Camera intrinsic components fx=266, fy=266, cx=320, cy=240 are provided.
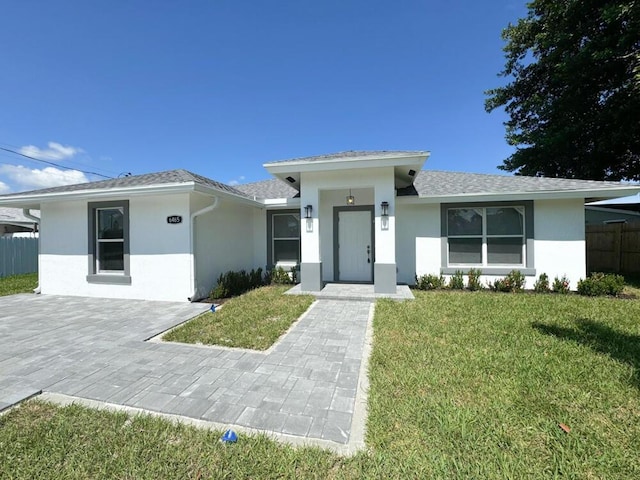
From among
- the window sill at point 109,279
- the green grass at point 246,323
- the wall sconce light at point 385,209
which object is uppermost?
the wall sconce light at point 385,209

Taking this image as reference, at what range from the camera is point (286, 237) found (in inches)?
404

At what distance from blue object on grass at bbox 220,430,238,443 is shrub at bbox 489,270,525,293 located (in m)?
8.44

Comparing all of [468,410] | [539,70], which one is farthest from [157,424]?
[539,70]

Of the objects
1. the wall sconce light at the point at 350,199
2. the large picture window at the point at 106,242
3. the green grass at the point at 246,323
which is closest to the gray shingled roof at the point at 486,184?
the wall sconce light at the point at 350,199

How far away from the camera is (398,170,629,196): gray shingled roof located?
8016mm

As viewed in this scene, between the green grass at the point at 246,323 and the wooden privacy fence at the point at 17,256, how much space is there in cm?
1252

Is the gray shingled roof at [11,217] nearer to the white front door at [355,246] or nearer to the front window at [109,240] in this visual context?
the front window at [109,240]

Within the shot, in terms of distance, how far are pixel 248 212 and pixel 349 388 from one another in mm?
8207

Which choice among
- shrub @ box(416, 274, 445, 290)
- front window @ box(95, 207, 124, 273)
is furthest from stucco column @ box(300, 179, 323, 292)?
front window @ box(95, 207, 124, 273)

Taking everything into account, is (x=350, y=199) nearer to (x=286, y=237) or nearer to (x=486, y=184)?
(x=286, y=237)

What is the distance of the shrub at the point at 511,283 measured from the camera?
7996mm

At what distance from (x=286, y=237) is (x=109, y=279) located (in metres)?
5.54

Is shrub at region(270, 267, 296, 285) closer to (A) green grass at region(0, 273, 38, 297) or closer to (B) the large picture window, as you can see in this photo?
(B) the large picture window

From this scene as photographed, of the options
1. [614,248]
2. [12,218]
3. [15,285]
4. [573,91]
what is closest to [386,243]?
[614,248]
